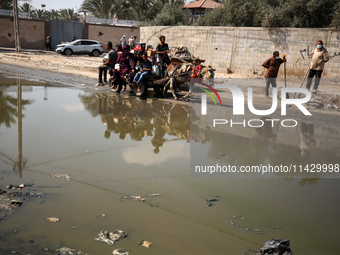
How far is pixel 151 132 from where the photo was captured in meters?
9.08

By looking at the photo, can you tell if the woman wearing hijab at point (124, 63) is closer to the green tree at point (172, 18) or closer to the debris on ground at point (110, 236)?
the debris on ground at point (110, 236)

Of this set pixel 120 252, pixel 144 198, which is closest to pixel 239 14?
pixel 144 198

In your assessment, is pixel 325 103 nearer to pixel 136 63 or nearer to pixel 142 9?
pixel 136 63

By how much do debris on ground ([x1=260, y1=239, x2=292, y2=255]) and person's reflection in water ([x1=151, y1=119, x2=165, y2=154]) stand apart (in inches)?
149

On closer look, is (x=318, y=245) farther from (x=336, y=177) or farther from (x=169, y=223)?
(x=336, y=177)

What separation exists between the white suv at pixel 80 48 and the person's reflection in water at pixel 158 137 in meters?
27.6

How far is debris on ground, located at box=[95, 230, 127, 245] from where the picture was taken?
418cm

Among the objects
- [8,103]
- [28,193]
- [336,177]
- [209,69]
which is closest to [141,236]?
[28,193]

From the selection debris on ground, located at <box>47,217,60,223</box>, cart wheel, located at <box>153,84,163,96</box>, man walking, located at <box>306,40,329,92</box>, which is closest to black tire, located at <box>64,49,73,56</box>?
cart wheel, located at <box>153,84,163,96</box>

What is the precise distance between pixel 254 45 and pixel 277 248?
1695 cm

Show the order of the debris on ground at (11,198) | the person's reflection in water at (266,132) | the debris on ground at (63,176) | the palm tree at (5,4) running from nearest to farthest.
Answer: the debris on ground at (11,198), the debris on ground at (63,176), the person's reflection in water at (266,132), the palm tree at (5,4)

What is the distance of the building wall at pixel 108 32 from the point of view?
43.1 meters

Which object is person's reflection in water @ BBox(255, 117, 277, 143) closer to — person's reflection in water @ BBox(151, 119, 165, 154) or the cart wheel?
person's reflection in water @ BBox(151, 119, 165, 154)

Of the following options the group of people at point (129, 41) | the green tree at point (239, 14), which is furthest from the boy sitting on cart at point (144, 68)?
the green tree at point (239, 14)
